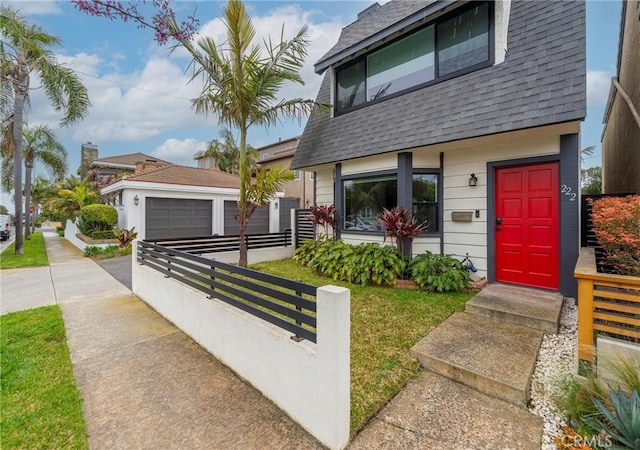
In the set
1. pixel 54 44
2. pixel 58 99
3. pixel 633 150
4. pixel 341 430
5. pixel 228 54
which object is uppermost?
pixel 54 44

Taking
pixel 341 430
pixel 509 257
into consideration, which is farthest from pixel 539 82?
pixel 341 430

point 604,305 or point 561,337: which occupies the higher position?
point 604,305

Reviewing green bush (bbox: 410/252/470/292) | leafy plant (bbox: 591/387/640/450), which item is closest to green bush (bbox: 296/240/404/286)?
green bush (bbox: 410/252/470/292)

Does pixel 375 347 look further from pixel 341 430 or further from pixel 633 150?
Result: pixel 633 150

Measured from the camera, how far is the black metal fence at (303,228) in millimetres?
8963

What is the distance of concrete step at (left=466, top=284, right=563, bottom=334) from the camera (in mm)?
3664

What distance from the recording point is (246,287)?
296cm

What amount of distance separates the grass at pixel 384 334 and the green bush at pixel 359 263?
217mm

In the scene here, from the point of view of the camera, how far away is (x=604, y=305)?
8.20ft

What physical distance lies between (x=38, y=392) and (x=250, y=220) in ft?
40.2

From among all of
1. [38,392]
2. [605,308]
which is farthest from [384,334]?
[38,392]

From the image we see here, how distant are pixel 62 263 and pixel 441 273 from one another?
1148cm

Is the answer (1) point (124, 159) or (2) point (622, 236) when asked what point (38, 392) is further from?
(1) point (124, 159)

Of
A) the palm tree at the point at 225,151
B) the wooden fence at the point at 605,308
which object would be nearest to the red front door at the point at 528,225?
the wooden fence at the point at 605,308
